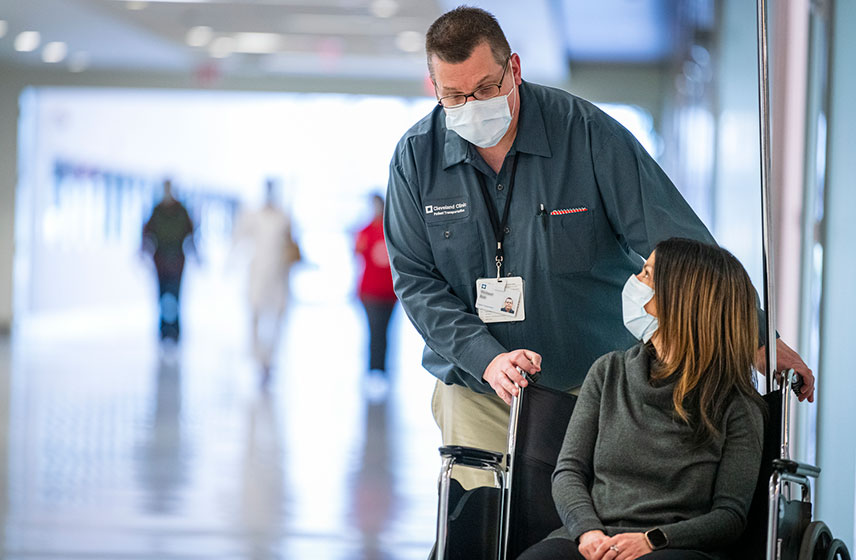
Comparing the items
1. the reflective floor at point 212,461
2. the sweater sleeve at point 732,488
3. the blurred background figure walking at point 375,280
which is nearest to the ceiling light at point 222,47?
the reflective floor at point 212,461

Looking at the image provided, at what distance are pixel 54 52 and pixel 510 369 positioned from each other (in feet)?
41.7

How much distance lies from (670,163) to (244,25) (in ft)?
19.4

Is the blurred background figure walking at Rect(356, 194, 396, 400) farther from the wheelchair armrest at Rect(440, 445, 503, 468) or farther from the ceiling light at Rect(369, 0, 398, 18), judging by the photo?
the wheelchair armrest at Rect(440, 445, 503, 468)

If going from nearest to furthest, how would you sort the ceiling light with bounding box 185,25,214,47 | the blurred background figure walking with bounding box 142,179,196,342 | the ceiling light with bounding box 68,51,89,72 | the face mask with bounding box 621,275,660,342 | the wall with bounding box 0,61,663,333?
1. the face mask with bounding box 621,275,660,342
2. the blurred background figure walking with bounding box 142,179,196,342
3. the ceiling light with bounding box 185,25,214,47
4. the ceiling light with bounding box 68,51,89,72
5. the wall with bounding box 0,61,663,333

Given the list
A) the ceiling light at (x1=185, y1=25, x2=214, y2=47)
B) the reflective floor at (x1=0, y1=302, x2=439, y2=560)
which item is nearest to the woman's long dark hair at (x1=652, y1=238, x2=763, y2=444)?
the reflective floor at (x1=0, y1=302, x2=439, y2=560)

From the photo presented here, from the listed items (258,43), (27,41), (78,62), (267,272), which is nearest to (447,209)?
(267,272)

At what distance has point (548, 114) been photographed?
2.59 metres

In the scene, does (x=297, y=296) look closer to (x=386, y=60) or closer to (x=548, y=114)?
(x=386, y=60)

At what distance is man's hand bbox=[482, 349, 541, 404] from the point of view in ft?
7.39

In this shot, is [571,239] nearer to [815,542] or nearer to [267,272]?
[815,542]

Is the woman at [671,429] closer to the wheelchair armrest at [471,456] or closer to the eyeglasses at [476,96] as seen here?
the wheelchair armrest at [471,456]

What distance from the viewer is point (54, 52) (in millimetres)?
13602

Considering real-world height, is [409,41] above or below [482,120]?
above

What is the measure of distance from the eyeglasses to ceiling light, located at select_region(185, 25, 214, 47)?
1019 cm
